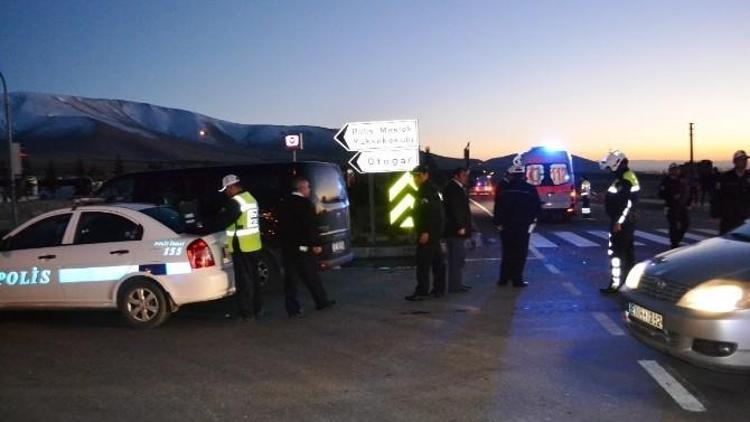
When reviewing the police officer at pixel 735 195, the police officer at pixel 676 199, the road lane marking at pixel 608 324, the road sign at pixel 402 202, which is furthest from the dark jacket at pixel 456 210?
the road sign at pixel 402 202

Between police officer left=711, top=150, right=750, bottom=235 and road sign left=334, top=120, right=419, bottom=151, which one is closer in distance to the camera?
police officer left=711, top=150, right=750, bottom=235

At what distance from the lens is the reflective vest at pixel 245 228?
8641 millimetres

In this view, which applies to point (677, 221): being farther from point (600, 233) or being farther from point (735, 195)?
point (600, 233)

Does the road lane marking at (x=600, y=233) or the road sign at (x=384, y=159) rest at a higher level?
the road sign at (x=384, y=159)

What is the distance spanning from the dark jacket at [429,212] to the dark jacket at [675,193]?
506cm

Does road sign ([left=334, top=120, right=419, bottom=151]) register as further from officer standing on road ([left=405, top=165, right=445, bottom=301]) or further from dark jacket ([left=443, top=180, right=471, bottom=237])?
officer standing on road ([left=405, top=165, right=445, bottom=301])

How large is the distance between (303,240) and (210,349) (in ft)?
6.72

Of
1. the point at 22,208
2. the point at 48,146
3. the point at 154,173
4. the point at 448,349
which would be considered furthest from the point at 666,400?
the point at 48,146

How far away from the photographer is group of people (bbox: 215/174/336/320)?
866 centimetres

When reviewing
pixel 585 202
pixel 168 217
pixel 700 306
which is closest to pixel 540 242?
pixel 585 202

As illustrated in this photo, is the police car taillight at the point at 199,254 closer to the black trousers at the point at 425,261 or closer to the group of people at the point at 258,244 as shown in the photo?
the group of people at the point at 258,244

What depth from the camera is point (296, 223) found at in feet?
29.4

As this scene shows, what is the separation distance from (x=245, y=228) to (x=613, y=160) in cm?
483

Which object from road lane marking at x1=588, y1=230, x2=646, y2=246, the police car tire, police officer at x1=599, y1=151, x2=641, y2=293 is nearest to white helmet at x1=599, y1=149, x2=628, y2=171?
police officer at x1=599, y1=151, x2=641, y2=293
